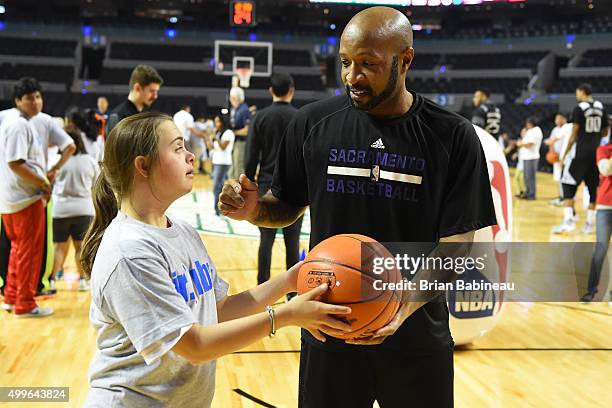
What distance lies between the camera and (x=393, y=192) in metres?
2.21

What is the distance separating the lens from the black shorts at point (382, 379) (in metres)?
2.19

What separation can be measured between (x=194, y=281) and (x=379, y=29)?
36.4 inches

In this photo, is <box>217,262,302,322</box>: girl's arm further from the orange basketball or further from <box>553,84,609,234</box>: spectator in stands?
<box>553,84,609,234</box>: spectator in stands

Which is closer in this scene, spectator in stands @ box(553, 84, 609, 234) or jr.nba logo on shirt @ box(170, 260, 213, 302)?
jr.nba logo on shirt @ box(170, 260, 213, 302)

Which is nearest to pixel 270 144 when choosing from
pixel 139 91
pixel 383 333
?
pixel 139 91

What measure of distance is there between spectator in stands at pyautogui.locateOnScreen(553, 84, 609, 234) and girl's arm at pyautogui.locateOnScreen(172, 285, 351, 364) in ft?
26.1

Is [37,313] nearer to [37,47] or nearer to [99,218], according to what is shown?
[99,218]

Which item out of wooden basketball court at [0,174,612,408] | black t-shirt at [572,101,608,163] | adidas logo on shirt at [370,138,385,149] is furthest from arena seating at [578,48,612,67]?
adidas logo on shirt at [370,138,385,149]

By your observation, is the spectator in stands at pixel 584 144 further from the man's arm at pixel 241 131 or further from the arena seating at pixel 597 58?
the arena seating at pixel 597 58

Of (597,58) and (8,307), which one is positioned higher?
(597,58)

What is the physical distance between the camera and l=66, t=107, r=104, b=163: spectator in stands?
21.4 ft

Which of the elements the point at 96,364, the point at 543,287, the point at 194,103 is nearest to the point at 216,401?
the point at 96,364

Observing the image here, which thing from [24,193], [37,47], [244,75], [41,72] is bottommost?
[24,193]

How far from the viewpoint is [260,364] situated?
464cm
